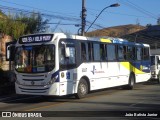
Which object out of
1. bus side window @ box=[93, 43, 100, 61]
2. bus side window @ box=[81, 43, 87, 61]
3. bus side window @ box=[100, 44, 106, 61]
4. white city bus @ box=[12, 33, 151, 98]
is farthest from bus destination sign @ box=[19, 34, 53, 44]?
bus side window @ box=[100, 44, 106, 61]

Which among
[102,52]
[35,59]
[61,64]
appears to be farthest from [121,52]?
[35,59]

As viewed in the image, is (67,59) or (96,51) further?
(96,51)

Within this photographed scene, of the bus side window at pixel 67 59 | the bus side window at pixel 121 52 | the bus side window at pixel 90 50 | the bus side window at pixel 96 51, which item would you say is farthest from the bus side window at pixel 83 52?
the bus side window at pixel 121 52

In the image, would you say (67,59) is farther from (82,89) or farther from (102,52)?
(102,52)

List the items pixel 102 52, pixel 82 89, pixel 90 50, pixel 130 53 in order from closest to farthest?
pixel 82 89
pixel 90 50
pixel 102 52
pixel 130 53

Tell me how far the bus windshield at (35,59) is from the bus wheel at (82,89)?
2165 mm

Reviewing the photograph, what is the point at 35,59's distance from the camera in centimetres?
1720

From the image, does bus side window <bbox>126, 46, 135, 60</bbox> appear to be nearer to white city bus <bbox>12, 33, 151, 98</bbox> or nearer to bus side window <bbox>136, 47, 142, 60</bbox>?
bus side window <bbox>136, 47, 142, 60</bbox>

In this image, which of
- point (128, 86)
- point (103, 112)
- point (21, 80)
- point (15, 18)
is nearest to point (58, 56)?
point (21, 80)

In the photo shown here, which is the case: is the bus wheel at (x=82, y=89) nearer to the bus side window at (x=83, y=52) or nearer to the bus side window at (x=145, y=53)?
the bus side window at (x=83, y=52)

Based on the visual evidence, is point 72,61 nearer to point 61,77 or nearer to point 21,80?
point 61,77

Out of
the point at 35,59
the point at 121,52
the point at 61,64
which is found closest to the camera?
the point at 61,64

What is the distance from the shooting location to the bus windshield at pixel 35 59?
16828 millimetres

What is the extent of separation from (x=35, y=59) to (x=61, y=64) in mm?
1165
